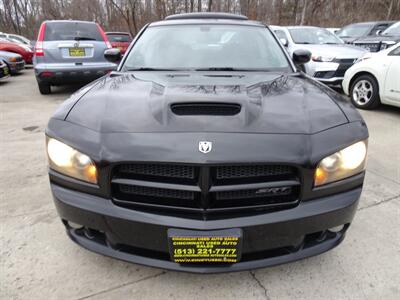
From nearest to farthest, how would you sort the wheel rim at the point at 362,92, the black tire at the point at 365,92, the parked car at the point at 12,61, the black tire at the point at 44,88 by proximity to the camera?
1. the black tire at the point at 365,92
2. the wheel rim at the point at 362,92
3. the black tire at the point at 44,88
4. the parked car at the point at 12,61

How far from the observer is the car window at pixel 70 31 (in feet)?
23.1

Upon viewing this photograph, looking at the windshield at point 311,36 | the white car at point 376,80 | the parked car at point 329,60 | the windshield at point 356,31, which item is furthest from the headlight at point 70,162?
the windshield at point 356,31

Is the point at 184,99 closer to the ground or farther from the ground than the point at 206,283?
farther from the ground

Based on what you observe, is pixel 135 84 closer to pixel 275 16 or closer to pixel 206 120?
pixel 206 120

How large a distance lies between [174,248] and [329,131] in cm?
99

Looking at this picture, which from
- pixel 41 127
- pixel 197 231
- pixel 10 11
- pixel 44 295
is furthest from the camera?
pixel 10 11

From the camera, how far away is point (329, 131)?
1607 millimetres

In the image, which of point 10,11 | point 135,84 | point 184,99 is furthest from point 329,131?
point 10,11

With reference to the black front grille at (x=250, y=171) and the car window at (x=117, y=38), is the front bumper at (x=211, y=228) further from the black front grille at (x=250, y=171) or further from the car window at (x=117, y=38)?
the car window at (x=117, y=38)

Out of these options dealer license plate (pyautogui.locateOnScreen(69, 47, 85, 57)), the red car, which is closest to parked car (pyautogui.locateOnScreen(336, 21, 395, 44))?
dealer license plate (pyautogui.locateOnScreen(69, 47, 85, 57))

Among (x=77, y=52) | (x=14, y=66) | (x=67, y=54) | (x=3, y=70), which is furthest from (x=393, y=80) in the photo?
(x=14, y=66)

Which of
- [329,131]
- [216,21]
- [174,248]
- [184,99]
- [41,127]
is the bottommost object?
[41,127]

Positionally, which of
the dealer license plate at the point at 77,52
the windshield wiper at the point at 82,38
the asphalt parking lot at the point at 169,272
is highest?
the windshield wiper at the point at 82,38

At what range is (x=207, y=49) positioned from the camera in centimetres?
277
